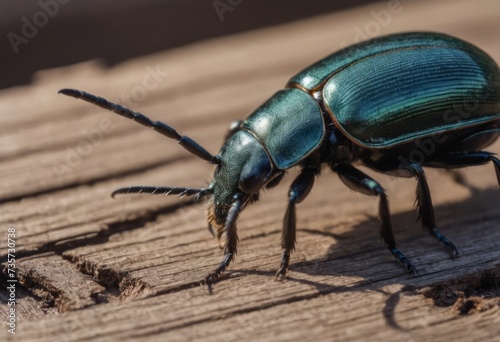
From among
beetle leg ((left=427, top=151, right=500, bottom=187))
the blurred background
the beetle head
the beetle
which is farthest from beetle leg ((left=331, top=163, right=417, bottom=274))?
the blurred background

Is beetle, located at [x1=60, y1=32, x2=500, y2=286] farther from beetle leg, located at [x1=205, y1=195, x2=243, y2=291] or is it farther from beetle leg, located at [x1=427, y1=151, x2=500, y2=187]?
beetle leg, located at [x1=205, y1=195, x2=243, y2=291]

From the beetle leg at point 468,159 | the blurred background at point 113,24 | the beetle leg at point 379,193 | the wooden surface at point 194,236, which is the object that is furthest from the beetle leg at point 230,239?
the blurred background at point 113,24

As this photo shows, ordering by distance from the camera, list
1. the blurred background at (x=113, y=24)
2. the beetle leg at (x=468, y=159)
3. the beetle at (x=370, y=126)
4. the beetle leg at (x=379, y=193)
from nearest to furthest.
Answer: the beetle leg at (x=379, y=193) < the beetle at (x=370, y=126) < the beetle leg at (x=468, y=159) < the blurred background at (x=113, y=24)

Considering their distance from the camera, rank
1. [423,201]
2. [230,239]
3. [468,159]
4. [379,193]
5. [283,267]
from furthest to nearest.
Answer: [468,159]
[423,201]
[379,193]
[230,239]
[283,267]

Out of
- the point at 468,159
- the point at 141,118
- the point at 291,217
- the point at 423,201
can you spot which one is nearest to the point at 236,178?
the point at 291,217

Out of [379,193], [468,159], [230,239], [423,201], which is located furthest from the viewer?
[468,159]

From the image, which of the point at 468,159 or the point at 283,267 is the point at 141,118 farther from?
the point at 468,159

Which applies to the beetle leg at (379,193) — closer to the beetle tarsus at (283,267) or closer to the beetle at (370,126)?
the beetle at (370,126)

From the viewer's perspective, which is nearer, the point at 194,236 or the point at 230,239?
the point at 230,239
